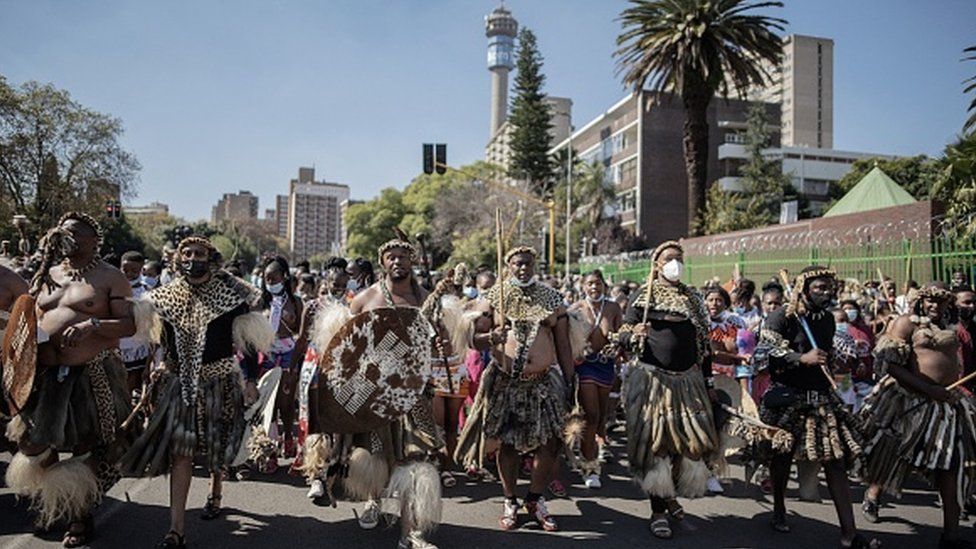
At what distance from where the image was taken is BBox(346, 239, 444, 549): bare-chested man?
4.92m

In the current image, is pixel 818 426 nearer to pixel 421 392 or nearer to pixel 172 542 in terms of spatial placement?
pixel 421 392

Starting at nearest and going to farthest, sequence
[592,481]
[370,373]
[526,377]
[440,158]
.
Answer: [370,373]
[526,377]
[592,481]
[440,158]

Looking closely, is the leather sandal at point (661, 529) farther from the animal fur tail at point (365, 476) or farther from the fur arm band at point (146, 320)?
the fur arm band at point (146, 320)

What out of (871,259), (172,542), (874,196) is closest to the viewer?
(172,542)

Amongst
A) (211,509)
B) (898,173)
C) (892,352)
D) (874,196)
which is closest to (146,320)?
(211,509)

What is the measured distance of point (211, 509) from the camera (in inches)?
224

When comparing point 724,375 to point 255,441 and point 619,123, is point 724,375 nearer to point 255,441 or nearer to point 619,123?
point 255,441

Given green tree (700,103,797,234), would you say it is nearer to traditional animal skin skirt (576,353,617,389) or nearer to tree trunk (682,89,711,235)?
tree trunk (682,89,711,235)

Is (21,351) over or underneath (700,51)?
underneath

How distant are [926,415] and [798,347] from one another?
1.03m

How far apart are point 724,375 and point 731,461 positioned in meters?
0.98

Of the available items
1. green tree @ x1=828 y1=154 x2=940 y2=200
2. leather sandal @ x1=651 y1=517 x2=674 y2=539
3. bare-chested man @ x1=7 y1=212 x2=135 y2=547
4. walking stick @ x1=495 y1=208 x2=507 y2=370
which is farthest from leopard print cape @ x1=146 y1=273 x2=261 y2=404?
green tree @ x1=828 y1=154 x2=940 y2=200

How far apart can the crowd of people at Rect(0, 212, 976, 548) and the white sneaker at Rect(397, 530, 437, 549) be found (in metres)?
0.01

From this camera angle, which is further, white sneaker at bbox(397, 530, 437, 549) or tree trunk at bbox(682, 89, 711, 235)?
tree trunk at bbox(682, 89, 711, 235)
